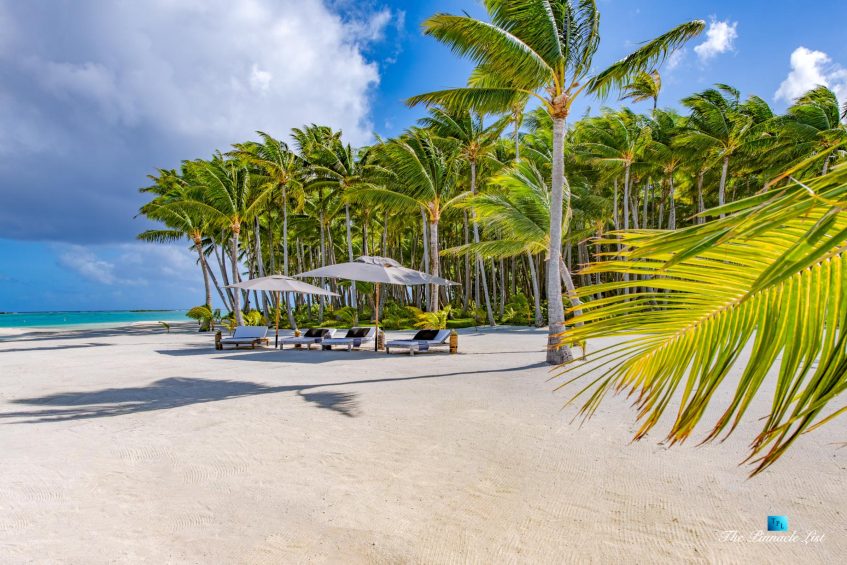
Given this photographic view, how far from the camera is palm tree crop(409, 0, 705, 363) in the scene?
9648 mm

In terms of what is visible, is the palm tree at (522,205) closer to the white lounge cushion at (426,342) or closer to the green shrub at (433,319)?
the white lounge cushion at (426,342)

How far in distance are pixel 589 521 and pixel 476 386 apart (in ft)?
15.3

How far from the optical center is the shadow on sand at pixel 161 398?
643 cm

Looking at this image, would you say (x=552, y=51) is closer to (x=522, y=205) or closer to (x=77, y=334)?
(x=522, y=205)

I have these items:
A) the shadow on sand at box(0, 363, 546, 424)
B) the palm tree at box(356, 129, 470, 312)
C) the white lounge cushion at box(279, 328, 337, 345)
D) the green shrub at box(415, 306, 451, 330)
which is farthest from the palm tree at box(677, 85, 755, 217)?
the shadow on sand at box(0, 363, 546, 424)

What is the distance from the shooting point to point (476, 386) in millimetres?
8047

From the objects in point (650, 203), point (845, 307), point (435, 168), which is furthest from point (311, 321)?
point (845, 307)

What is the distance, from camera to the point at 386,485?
3.99 metres

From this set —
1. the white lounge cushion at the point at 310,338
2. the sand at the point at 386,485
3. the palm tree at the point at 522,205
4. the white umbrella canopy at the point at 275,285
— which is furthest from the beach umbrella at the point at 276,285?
the sand at the point at 386,485

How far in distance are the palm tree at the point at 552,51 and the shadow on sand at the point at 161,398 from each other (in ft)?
15.9

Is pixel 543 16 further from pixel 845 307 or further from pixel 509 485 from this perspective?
pixel 845 307

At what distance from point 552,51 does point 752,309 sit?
10.3 meters

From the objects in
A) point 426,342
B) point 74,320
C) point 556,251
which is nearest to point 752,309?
point 556,251

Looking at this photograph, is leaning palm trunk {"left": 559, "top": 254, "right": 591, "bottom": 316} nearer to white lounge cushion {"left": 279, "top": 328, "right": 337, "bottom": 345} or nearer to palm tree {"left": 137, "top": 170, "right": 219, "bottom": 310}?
white lounge cushion {"left": 279, "top": 328, "right": 337, "bottom": 345}
